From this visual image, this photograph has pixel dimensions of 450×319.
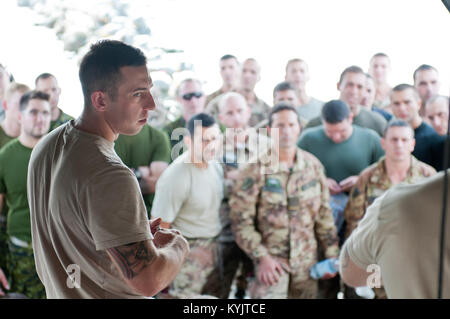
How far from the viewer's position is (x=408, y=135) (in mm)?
2439

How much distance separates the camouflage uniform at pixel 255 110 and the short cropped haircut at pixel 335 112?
284 millimetres

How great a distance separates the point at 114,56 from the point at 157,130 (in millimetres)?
1136

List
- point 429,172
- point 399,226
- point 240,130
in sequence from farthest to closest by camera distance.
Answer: point 240,130, point 429,172, point 399,226

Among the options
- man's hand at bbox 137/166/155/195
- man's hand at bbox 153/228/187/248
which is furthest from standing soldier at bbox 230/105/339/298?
man's hand at bbox 153/228/187/248

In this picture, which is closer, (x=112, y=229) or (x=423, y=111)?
(x=112, y=229)

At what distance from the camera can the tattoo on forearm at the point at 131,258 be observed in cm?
91

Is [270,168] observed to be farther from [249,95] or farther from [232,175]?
[249,95]

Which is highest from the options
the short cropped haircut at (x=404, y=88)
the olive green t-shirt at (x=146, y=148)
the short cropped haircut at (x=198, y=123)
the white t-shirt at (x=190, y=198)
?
the short cropped haircut at (x=404, y=88)

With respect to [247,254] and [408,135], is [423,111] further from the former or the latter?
[247,254]

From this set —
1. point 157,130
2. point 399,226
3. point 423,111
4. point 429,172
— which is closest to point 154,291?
point 399,226

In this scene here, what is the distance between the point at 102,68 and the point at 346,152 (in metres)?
1.71

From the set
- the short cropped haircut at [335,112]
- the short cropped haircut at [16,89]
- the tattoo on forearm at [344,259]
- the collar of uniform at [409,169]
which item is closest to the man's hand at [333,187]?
the collar of uniform at [409,169]

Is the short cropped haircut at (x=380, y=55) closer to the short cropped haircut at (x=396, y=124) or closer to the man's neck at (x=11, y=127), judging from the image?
the short cropped haircut at (x=396, y=124)

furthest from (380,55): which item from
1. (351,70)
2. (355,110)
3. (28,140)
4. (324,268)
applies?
(28,140)
